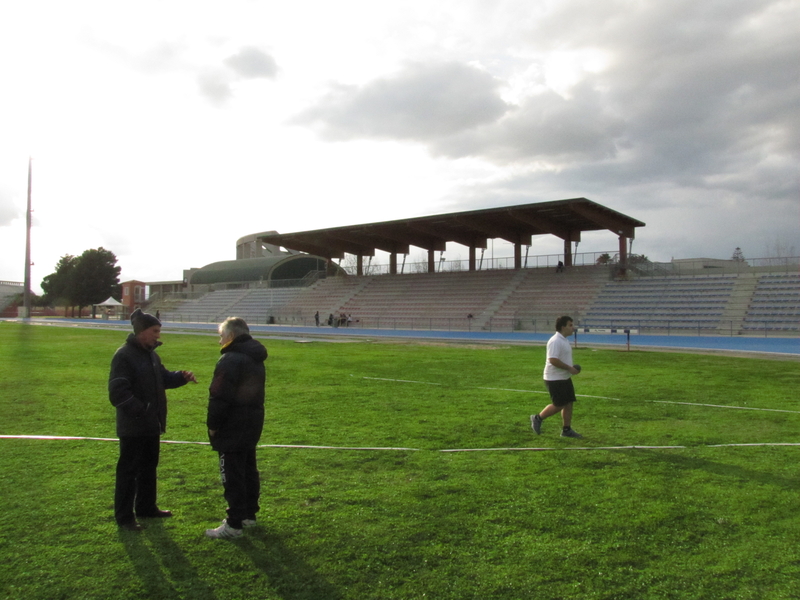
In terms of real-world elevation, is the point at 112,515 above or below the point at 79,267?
below

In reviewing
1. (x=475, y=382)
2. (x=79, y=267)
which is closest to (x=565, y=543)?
(x=475, y=382)

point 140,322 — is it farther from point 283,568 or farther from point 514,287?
point 514,287

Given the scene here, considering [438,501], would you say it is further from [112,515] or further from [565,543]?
[112,515]

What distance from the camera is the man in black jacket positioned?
4578 mm

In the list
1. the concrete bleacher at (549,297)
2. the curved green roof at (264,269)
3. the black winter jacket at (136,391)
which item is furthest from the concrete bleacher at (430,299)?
the black winter jacket at (136,391)

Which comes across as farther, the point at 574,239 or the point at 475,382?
the point at 574,239

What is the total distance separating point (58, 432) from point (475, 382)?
27.5ft

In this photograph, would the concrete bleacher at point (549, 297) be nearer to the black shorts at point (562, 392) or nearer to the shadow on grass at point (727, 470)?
the black shorts at point (562, 392)

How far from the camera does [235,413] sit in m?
4.66

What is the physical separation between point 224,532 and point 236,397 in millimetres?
998

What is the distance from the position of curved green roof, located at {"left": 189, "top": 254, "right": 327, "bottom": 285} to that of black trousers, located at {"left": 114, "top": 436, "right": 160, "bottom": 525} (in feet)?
208

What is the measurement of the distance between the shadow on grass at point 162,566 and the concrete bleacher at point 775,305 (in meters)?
34.1

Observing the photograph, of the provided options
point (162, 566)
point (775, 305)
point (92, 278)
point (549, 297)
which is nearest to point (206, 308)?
point (92, 278)

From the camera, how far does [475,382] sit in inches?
538
